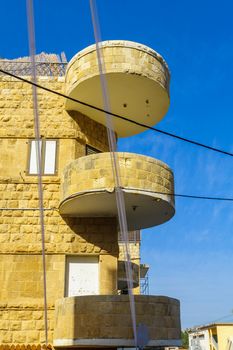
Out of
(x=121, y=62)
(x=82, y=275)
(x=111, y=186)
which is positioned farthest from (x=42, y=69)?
(x=82, y=275)

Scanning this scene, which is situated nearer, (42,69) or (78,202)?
(78,202)

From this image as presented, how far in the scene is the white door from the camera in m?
14.5

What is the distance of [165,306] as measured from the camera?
12.8 m

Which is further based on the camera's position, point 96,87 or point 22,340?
point 96,87

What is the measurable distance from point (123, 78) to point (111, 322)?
794cm

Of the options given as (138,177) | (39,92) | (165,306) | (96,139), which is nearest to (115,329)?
(165,306)

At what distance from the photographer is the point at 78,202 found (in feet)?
46.4

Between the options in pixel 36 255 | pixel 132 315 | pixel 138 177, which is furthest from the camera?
pixel 36 255

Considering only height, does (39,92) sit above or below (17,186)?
above

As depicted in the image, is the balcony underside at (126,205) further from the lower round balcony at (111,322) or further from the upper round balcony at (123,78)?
the upper round balcony at (123,78)

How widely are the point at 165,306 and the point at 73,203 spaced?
4391 mm

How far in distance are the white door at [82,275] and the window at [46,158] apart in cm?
332

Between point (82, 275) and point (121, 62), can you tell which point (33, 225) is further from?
point (121, 62)

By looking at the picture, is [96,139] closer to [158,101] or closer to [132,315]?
[158,101]
